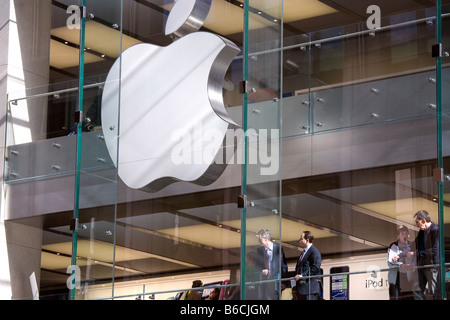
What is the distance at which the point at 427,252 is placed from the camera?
16.8ft

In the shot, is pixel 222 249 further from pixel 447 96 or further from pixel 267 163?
pixel 447 96

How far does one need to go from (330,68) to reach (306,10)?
16.2ft

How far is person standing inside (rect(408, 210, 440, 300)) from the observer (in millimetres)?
4715

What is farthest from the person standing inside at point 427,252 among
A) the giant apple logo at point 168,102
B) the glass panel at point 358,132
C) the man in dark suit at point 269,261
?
the glass panel at point 358,132

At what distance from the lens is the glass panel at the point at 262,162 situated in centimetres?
482

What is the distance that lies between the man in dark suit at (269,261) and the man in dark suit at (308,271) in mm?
2614

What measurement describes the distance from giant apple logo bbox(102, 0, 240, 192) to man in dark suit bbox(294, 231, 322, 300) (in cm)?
221

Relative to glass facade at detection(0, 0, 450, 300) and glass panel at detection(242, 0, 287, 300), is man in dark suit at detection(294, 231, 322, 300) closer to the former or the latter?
glass facade at detection(0, 0, 450, 300)

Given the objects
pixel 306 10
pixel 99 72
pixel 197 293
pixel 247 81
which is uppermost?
pixel 306 10

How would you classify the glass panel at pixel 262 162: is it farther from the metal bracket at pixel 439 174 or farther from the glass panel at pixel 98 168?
the glass panel at pixel 98 168

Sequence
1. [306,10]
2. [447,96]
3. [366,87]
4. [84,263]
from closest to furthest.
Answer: [84,263]
[447,96]
[366,87]
[306,10]

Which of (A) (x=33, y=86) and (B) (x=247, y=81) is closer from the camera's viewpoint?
(B) (x=247, y=81)

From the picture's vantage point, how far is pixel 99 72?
6.22m

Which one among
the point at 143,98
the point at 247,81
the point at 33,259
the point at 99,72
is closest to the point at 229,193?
the point at 247,81
